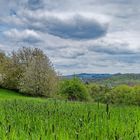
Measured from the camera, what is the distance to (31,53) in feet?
297

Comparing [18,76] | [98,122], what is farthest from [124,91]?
[98,122]

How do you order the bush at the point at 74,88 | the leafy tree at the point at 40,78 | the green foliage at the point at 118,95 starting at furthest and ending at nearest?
the bush at the point at 74,88 < the leafy tree at the point at 40,78 < the green foliage at the point at 118,95

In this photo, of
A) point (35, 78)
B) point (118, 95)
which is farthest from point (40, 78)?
point (118, 95)

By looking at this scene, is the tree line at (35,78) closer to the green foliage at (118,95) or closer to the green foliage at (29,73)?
the green foliage at (29,73)

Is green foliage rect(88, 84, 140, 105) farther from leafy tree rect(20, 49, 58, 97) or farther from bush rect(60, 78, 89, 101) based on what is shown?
leafy tree rect(20, 49, 58, 97)

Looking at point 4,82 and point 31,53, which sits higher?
point 31,53

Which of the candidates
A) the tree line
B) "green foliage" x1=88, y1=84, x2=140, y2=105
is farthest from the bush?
"green foliage" x1=88, y1=84, x2=140, y2=105

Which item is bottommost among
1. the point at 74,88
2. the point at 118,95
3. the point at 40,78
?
the point at 118,95

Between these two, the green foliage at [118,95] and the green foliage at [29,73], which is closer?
the green foliage at [118,95]

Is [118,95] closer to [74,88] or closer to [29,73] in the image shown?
[74,88]

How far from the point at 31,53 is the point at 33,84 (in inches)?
440

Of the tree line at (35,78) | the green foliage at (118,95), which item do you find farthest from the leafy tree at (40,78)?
the green foliage at (118,95)

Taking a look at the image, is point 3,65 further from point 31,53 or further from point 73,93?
point 73,93

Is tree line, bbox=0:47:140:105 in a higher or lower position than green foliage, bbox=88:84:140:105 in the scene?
higher
